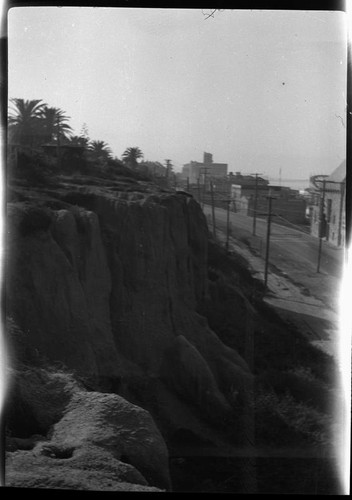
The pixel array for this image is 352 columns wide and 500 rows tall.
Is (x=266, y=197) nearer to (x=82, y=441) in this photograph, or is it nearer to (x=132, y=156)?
(x=132, y=156)

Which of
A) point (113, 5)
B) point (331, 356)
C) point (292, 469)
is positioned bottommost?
point (292, 469)

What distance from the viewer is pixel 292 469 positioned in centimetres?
388

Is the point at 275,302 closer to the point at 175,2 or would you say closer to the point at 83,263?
the point at 83,263

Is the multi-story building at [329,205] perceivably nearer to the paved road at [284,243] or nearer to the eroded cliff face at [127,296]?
the paved road at [284,243]

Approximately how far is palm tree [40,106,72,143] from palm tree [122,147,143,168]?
0.38 meters

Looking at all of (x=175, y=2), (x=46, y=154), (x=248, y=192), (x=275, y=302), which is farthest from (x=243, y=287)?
(x=175, y=2)

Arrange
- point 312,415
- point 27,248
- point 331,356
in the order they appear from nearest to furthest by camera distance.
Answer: point 331,356 → point 312,415 → point 27,248

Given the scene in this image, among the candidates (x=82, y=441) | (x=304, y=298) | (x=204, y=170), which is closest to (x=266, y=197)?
(x=204, y=170)

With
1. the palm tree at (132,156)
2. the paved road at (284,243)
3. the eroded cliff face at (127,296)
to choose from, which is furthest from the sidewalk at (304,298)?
the palm tree at (132,156)

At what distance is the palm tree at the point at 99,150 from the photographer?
4.11m

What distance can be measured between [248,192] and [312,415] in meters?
1.49

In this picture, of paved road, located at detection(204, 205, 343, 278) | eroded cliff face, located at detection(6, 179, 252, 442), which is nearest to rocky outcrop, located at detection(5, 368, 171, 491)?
eroded cliff face, located at detection(6, 179, 252, 442)

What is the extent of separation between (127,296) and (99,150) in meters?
Answer: 1.20

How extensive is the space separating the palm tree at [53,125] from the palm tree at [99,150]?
17cm
